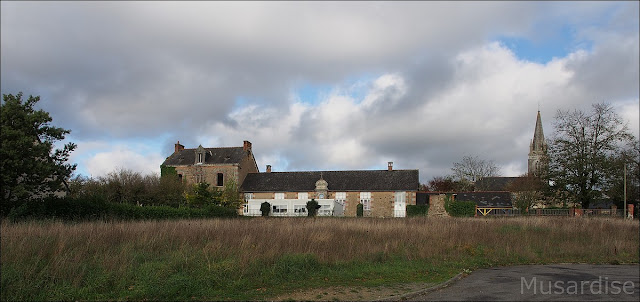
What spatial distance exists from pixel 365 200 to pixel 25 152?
4068 cm

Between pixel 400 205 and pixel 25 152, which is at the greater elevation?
pixel 25 152

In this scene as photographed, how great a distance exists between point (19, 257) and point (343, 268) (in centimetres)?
749

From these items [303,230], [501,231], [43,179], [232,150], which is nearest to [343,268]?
[303,230]

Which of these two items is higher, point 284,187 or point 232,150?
point 232,150

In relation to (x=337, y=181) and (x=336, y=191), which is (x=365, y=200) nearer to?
(x=336, y=191)

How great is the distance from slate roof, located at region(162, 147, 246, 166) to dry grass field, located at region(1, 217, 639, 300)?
41440mm

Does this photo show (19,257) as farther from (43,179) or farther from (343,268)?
(43,179)

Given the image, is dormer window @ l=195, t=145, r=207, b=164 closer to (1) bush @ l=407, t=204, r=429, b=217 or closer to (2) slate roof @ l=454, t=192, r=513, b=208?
(1) bush @ l=407, t=204, r=429, b=217

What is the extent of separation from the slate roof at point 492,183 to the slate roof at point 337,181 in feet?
72.3

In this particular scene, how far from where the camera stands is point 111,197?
34.5 m

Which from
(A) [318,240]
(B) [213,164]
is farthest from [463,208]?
(A) [318,240]

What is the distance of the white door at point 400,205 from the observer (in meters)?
53.0

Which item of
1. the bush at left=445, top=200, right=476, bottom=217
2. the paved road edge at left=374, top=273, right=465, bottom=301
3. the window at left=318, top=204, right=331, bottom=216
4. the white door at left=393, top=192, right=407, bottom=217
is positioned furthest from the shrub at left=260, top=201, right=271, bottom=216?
the paved road edge at left=374, top=273, right=465, bottom=301

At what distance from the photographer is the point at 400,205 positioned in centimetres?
5328
